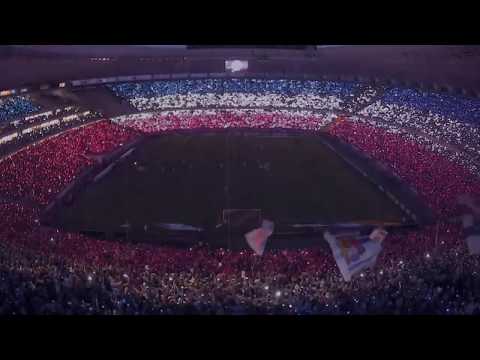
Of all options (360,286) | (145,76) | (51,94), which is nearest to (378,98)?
(145,76)

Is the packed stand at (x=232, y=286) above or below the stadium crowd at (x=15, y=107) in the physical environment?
below

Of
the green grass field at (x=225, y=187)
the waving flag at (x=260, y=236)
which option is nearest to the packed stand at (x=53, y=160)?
the green grass field at (x=225, y=187)

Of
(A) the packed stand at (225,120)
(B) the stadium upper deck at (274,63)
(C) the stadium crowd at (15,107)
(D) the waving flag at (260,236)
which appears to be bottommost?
(D) the waving flag at (260,236)

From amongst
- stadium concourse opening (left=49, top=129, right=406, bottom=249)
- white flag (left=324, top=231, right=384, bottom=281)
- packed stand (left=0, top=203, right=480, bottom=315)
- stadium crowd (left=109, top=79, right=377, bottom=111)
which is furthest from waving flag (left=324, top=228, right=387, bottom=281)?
stadium crowd (left=109, top=79, right=377, bottom=111)

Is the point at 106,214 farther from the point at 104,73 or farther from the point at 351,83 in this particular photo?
the point at 351,83

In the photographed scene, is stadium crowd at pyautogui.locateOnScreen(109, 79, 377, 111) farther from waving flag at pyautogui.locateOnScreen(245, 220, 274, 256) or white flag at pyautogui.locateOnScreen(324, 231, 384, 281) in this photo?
white flag at pyautogui.locateOnScreen(324, 231, 384, 281)

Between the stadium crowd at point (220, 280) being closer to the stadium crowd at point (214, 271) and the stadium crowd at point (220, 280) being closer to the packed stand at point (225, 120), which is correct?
the stadium crowd at point (214, 271)

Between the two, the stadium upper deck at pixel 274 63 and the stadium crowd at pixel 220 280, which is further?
the stadium upper deck at pixel 274 63
